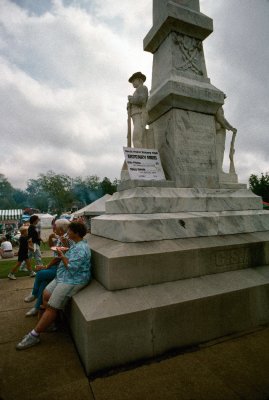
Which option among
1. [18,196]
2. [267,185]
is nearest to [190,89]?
[267,185]

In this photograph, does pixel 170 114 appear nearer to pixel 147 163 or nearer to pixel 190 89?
pixel 190 89

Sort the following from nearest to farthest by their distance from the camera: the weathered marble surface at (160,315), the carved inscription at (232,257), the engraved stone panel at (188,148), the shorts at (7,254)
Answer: the weathered marble surface at (160,315) → the carved inscription at (232,257) → the engraved stone panel at (188,148) → the shorts at (7,254)

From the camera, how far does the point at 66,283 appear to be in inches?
109

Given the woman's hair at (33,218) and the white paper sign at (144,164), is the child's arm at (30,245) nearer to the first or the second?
the woman's hair at (33,218)

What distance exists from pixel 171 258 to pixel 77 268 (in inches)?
47.0

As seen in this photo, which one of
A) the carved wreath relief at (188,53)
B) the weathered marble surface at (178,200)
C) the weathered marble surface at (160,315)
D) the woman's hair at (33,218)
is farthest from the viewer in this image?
the woman's hair at (33,218)

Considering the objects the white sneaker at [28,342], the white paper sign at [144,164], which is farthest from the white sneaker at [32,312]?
the white paper sign at [144,164]

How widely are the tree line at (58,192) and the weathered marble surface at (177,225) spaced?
21561 millimetres

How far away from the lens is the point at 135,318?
2326 millimetres

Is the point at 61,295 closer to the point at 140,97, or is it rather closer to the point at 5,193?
the point at 140,97

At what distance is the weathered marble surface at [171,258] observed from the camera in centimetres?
266

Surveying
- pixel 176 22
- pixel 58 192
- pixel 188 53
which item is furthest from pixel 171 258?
pixel 58 192

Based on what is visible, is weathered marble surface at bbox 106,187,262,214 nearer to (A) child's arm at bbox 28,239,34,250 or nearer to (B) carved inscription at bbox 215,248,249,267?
(B) carved inscription at bbox 215,248,249,267

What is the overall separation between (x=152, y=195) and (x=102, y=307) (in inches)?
74.3
